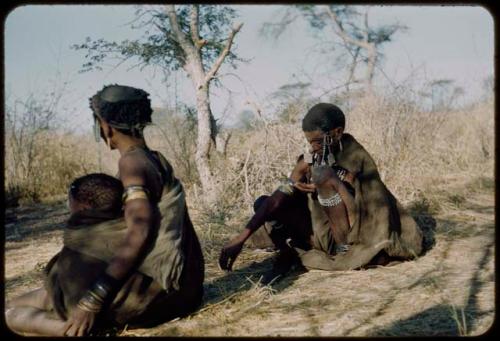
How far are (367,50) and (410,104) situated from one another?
18.4m

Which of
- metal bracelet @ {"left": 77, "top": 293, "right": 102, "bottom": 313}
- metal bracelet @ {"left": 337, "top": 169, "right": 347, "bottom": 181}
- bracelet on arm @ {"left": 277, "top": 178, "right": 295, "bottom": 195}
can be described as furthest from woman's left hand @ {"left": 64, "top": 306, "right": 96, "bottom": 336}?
metal bracelet @ {"left": 337, "top": 169, "right": 347, "bottom": 181}

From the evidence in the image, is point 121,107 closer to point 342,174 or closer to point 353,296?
point 353,296

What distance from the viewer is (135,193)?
2.49 metres

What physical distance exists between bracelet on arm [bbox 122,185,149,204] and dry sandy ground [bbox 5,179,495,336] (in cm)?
72

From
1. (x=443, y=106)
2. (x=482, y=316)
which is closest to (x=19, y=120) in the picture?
(x=443, y=106)

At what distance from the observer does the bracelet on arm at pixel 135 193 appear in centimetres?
249

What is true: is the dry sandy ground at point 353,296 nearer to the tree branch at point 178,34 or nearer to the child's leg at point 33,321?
the child's leg at point 33,321

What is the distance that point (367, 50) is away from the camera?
25.2m

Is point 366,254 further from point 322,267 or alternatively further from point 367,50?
point 367,50

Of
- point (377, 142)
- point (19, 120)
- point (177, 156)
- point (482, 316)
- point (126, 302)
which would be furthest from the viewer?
point (19, 120)

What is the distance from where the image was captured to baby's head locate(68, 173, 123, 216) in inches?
102

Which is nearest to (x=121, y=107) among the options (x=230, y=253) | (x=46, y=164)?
(x=230, y=253)

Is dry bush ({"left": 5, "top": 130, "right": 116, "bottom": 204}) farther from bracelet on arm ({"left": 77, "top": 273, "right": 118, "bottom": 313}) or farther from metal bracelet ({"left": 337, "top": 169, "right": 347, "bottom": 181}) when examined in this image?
bracelet on arm ({"left": 77, "top": 273, "right": 118, "bottom": 313})

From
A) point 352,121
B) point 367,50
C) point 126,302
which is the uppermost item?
point 367,50
